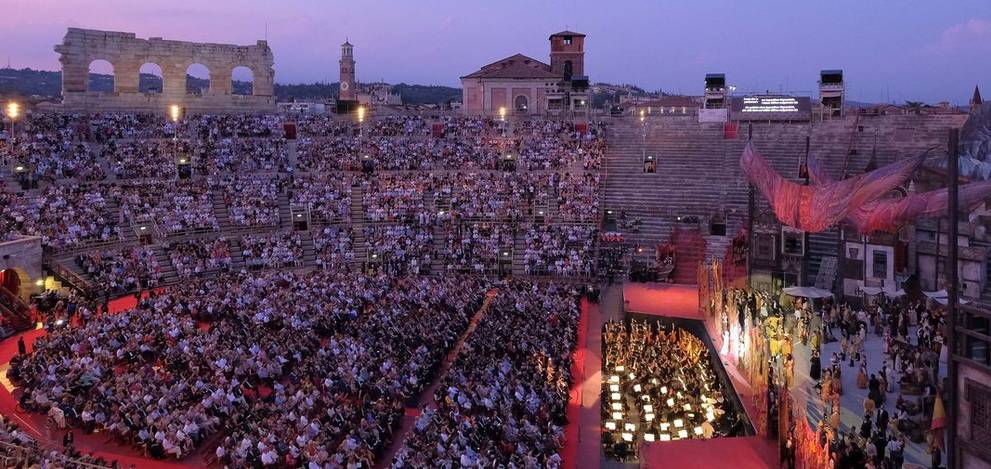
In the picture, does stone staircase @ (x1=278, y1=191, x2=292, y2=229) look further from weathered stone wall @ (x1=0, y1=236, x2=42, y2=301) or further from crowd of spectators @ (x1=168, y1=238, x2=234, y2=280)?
weathered stone wall @ (x1=0, y1=236, x2=42, y2=301)

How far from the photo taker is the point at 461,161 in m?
43.9

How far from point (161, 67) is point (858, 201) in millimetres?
42039

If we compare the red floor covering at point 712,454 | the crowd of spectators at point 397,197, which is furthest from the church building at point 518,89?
the red floor covering at point 712,454

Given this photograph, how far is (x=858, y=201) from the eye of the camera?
21734 mm

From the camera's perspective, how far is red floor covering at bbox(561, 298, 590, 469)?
637 inches

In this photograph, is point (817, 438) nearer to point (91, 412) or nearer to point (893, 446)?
point (893, 446)

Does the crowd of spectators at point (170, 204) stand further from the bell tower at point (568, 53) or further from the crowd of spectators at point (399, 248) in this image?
the bell tower at point (568, 53)

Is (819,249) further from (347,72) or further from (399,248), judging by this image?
(347,72)

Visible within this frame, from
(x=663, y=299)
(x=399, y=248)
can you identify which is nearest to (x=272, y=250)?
(x=399, y=248)

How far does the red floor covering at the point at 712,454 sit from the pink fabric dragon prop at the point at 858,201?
769cm

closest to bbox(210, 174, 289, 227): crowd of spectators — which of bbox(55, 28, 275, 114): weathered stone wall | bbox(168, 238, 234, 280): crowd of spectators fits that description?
bbox(168, 238, 234, 280): crowd of spectators

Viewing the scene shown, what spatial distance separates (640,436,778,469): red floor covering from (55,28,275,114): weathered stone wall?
40528 millimetres

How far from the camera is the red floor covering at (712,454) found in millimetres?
14805

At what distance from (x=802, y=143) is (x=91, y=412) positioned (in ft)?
119
